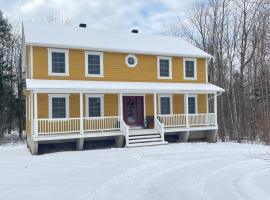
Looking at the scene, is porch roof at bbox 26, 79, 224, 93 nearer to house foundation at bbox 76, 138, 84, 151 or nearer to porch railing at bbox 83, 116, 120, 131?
porch railing at bbox 83, 116, 120, 131

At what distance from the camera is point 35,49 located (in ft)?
57.3

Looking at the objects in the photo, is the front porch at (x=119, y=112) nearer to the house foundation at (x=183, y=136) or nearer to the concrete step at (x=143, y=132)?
the concrete step at (x=143, y=132)

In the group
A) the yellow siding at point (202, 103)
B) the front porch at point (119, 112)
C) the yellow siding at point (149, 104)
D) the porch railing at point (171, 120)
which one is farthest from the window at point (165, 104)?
the yellow siding at point (202, 103)

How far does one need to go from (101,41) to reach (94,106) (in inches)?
158

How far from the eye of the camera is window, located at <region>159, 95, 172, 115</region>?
20.7 metres

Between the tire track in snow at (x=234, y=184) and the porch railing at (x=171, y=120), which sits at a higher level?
the porch railing at (x=171, y=120)

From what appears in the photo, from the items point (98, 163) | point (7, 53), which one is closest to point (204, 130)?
point (98, 163)

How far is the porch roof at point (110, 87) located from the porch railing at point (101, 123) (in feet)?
4.98

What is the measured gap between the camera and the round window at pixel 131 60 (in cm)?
1997

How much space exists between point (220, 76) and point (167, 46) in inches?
392

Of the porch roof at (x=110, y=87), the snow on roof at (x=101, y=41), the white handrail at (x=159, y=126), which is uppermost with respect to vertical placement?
the snow on roof at (x=101, y=41)

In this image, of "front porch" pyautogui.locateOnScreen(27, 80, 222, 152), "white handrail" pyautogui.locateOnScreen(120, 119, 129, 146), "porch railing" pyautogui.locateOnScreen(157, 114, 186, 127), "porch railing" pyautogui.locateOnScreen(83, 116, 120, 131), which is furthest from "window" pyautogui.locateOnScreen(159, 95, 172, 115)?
"white handrail" pyautogui.locateOnScreen(120, 119, 129, 146)

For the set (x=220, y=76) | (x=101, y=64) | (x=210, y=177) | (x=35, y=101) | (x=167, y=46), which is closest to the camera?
(x=210, y=177)

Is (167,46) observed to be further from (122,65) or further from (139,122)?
Result: (139,122)
